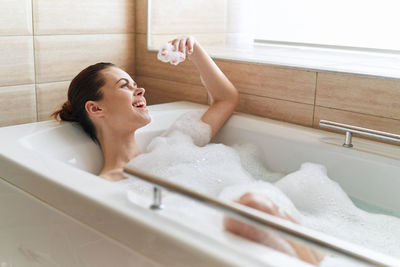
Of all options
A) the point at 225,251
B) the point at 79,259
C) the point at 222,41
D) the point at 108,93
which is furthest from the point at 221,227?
the point at 222,41

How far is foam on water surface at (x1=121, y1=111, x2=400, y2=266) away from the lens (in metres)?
1.30

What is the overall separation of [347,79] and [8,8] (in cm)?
139

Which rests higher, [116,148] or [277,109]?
[277,109]

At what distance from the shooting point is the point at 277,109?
213cm

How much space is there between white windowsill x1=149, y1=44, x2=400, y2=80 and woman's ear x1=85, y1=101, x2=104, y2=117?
0.69 metres

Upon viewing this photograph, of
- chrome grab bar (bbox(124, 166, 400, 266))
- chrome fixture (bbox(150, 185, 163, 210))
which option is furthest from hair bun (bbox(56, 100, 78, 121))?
chrome grab bar (bbox(124, 166, 400, 266))

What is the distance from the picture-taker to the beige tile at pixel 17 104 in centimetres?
221

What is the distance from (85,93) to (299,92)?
0.82 m

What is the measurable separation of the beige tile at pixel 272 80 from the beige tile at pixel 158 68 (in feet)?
0.60

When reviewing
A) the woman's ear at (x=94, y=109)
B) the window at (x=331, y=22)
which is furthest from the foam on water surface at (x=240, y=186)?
the window at (x=331, y=22)

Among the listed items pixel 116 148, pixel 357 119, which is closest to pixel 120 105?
pixel 116 148

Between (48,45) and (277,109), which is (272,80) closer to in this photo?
(277,109)

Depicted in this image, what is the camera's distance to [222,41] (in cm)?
279

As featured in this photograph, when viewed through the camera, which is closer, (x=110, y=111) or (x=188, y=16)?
(x=110, y=111)
